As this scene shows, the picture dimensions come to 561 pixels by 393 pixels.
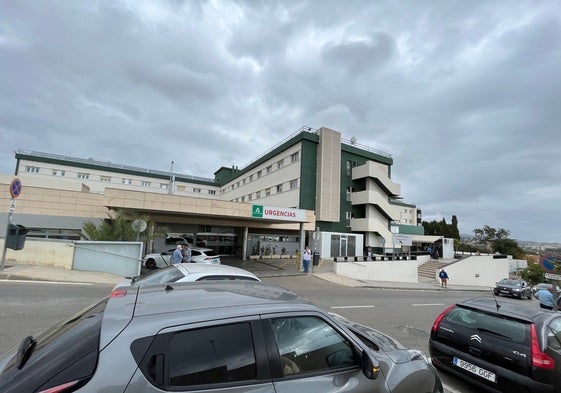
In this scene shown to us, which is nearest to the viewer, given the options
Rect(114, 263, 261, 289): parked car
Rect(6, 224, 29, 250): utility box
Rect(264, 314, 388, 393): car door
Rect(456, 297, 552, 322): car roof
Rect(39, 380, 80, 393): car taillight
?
Rect(39, 380, 80, 393): car taillight

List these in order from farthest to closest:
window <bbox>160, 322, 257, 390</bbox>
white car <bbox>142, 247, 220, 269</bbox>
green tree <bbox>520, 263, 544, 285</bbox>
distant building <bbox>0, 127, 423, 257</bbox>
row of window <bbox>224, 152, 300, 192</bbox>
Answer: green tree <bbox>520, 263, 544, 285</bbox> → row of window <bbox>224, 152, 300, 192</bbox> → distant building <bbox>0, 127, 423, 257</bbox> → white car <bbox>142, 247, 220, 269</bbox> → window <bbox>160, 322, 257, 390</bbox>

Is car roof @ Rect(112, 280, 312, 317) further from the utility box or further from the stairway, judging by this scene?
the stairway

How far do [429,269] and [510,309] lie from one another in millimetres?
35299

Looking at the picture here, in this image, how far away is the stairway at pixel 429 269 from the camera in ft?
116

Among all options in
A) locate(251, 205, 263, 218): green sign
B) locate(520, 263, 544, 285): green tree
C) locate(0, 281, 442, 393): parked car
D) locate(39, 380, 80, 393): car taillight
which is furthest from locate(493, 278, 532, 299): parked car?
locate(39, 380, 80, 393): car taillight

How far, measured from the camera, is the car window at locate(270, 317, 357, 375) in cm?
234

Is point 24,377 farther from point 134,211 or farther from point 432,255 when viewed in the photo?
point 432,255

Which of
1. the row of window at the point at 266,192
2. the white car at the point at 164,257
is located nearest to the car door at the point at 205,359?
the white car at the point at 164,257

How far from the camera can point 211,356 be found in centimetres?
205

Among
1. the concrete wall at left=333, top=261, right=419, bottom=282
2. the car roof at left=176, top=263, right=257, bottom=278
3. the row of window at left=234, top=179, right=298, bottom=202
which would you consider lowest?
the concrete wall at left=333, top=261, right=419, bottom=282

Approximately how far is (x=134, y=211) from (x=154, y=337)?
21.6 meters

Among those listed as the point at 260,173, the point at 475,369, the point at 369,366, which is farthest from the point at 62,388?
the point at 260,173

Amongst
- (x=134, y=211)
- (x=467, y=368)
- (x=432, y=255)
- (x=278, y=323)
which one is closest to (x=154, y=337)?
(x=278, y=323)

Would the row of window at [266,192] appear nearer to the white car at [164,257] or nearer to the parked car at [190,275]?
the white car at [164,257]
